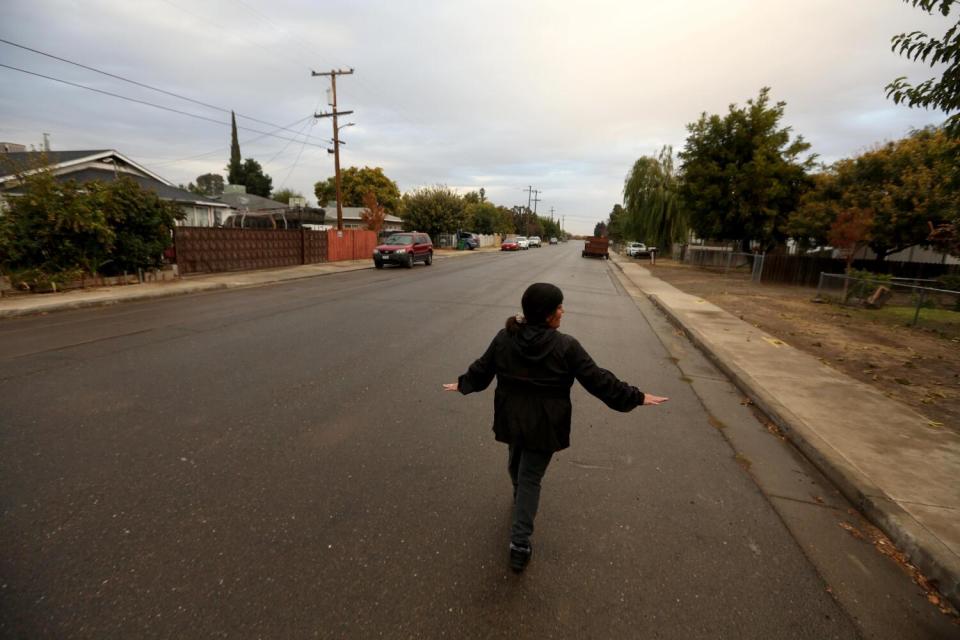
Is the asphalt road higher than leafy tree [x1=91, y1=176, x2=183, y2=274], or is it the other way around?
leafy tree [x1=91, y1=176, x2=183, y2=274]

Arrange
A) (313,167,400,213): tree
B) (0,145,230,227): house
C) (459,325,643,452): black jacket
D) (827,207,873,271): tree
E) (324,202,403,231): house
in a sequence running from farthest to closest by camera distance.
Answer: (313,167,400,213): tree, (324,202,403,231): house, (0,145,230,227): house, (827,207,873,271): tree, (459,325,643,452): black jacket

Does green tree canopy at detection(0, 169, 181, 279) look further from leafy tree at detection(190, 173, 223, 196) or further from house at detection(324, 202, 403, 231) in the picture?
leafy tree at detection(190, 173, 223, 196)

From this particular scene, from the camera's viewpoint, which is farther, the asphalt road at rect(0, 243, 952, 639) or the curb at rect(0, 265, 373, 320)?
the curb at rect(0, 265, 373, 320)

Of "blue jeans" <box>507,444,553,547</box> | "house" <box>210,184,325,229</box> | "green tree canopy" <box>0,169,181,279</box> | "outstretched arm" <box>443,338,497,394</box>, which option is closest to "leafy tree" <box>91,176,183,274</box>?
"green tree canopy" <box>0,169,181,279</box>

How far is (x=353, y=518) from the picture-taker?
284 centimetres

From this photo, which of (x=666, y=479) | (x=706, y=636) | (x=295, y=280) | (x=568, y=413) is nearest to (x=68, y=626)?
(x=568, y=413)

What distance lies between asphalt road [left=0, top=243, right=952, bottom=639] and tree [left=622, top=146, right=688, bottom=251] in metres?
34.1

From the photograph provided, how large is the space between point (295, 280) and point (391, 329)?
10806 millimetres

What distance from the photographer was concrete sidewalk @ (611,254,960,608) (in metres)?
2.78

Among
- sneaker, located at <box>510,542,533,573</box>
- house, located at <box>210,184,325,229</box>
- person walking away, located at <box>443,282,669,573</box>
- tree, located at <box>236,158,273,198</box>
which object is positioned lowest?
sneaker, located at <box>510,542,533,573</box>

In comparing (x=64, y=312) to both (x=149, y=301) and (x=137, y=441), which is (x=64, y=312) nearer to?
(x=149, y=301)

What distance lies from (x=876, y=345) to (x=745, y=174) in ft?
61.6

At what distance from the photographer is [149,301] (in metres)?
11.7

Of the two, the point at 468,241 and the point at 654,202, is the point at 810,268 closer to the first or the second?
the point at 654,202
